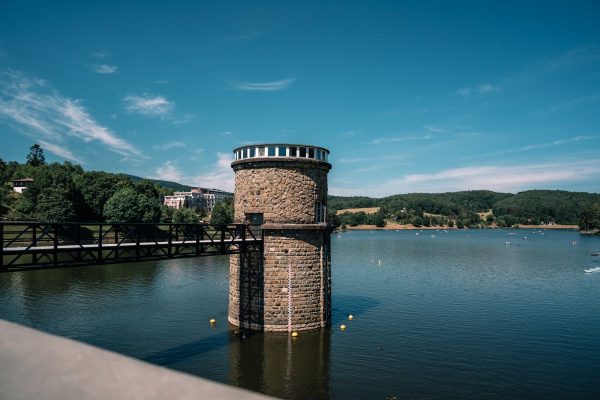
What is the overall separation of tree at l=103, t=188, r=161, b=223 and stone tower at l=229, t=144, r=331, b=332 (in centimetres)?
6643

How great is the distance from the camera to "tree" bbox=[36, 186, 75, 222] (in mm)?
84188

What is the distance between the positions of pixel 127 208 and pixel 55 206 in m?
13.4

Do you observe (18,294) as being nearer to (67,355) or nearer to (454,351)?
(454,351)

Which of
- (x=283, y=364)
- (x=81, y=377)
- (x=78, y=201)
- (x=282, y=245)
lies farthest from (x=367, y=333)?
(x=78, y=201)

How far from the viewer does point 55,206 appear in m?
85.1

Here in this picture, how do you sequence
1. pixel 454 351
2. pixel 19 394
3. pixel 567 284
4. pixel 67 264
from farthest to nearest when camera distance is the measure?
1. pixel 567 284
2. pixel 454 351
3. pixel 67 264
4. pixel 19 394

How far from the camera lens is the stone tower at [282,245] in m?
29.1

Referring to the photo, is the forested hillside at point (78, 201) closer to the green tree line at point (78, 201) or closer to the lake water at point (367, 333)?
the green tree line at point (78, 201)

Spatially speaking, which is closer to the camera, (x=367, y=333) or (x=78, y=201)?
(x=367, y=333)

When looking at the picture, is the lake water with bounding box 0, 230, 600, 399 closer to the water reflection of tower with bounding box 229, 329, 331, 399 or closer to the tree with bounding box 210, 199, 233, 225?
the water reflection of tower with bounding box 229, 329, 331, 399

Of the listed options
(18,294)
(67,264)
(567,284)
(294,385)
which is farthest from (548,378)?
(18,294)

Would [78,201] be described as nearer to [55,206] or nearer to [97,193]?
[97,193]

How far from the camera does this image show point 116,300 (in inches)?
1566

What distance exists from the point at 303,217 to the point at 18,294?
101 feet
